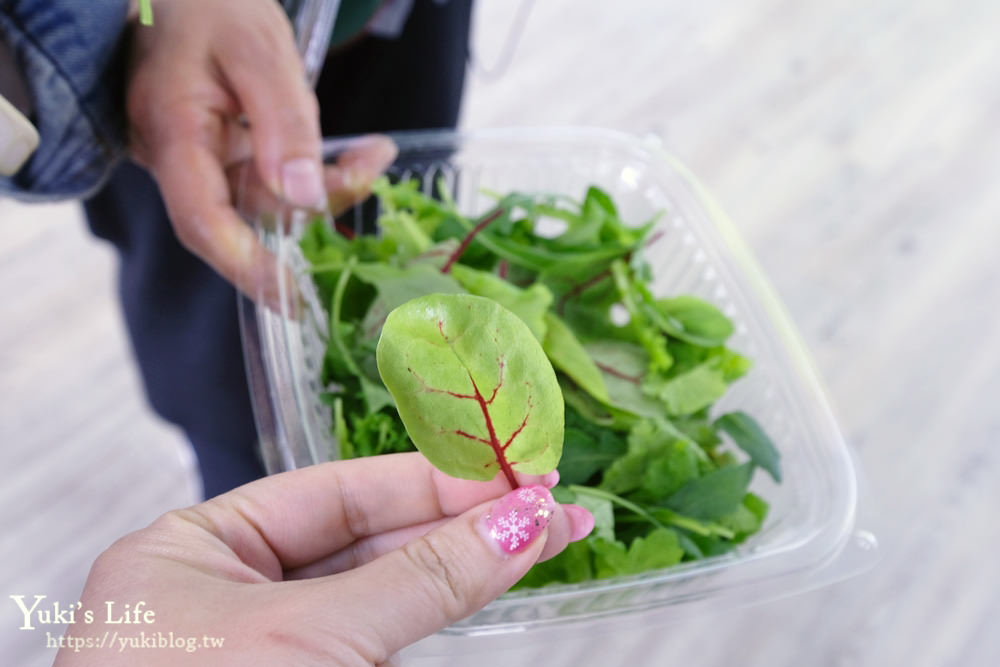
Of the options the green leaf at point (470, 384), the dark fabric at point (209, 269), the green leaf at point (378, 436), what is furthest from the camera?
the dark fabric at point (209, 269)

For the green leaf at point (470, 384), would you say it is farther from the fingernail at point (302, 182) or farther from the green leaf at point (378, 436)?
the fingernail at point (302, 182)

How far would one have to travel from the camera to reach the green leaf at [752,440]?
18.0 inches

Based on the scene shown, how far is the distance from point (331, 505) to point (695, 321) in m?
0.28

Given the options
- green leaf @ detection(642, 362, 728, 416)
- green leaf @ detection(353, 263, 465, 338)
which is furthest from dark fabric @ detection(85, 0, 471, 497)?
green leaf @ detection(642, 362, 728, 416)

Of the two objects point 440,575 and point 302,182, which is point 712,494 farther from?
point 302,182

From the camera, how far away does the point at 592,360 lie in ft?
1.52

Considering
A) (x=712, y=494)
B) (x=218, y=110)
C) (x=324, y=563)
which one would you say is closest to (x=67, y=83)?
(x=218, y=110)

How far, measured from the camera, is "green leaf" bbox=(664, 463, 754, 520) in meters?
0.43

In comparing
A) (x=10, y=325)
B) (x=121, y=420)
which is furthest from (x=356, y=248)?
(x=10, y=325)

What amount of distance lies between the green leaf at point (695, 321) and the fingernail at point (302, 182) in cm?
24

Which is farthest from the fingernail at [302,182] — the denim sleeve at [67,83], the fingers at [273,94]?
the denim sleeve at [67,83]

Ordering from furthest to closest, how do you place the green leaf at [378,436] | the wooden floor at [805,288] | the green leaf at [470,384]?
the wooden floor at [805,288] < the green leaf at [378,436] < the green leaf at [470,384]

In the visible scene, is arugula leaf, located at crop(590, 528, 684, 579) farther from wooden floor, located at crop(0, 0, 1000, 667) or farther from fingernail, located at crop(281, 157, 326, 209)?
fingernail, located at crop(281, 157, 326, 209)

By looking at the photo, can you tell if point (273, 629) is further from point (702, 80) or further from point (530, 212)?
point (702, 80)
